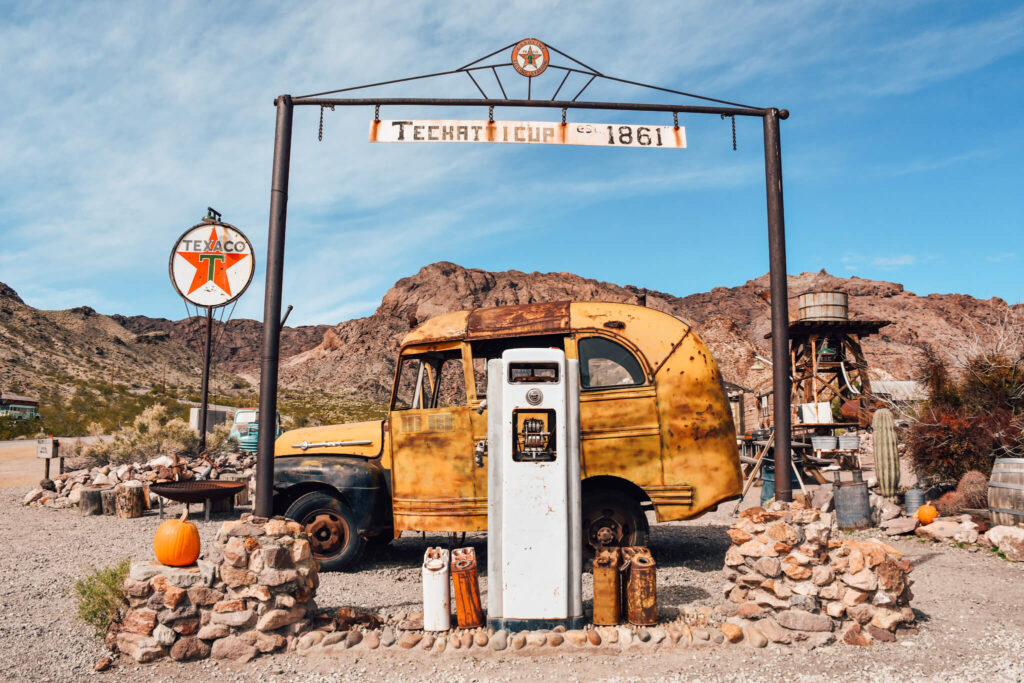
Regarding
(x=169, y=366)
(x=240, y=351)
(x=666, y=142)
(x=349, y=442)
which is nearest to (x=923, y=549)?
(x=666, y=142)

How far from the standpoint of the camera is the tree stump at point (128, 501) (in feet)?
40.4

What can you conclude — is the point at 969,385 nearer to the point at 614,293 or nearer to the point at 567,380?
the point at 567,380

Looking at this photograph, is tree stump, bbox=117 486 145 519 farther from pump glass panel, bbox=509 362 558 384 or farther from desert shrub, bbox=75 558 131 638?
pump glass panel, bbox=509 362 558 384

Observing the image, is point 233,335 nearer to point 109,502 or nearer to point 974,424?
point 109,502

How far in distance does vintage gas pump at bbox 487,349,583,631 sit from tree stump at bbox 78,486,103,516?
9800 mm

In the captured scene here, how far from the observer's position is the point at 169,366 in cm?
8650

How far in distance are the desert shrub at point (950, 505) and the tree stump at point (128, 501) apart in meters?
13.1

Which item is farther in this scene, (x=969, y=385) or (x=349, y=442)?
(x=969, y=385)

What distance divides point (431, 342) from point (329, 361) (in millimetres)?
94273

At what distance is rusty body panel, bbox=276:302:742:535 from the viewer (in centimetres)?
759

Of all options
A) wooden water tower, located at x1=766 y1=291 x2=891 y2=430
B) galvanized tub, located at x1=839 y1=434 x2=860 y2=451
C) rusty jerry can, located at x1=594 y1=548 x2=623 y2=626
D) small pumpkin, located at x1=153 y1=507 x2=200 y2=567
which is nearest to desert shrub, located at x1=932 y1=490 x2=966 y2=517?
galvanized tub, located at x1=839 y1=434 x2=860 y2=451

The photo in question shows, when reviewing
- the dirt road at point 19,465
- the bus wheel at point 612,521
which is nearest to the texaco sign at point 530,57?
the bus wheel at point 612,521

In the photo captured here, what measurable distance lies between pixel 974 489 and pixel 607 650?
27.1 ft

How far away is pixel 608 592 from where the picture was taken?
589 centimetres
